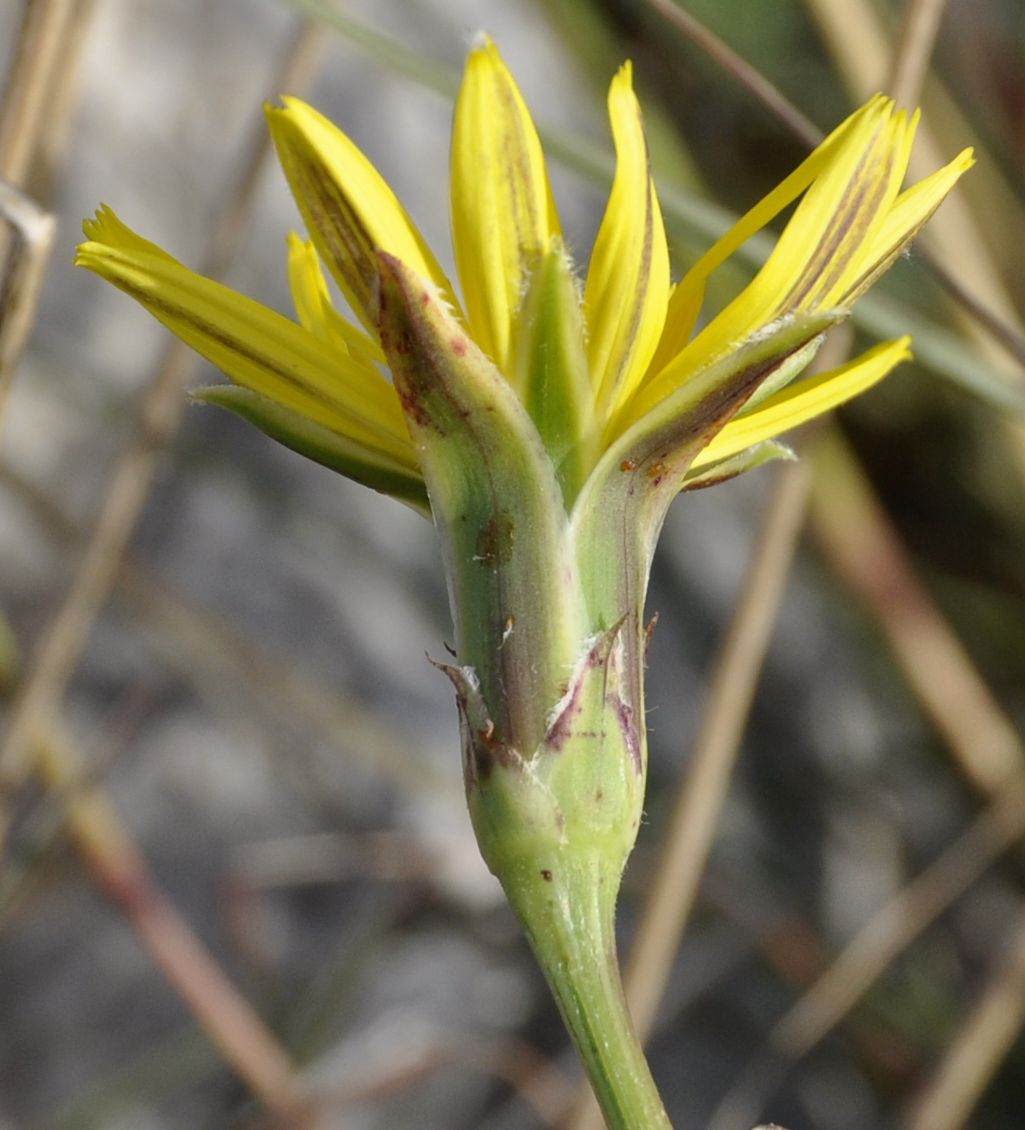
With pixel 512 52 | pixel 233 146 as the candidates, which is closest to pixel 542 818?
pixel 233 146

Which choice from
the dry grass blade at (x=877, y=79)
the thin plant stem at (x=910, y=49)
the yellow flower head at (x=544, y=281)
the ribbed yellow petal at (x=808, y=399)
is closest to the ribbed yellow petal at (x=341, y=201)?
the yellow flower head at (x=544, y=281)

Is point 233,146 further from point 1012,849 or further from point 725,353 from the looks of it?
point 1012,849

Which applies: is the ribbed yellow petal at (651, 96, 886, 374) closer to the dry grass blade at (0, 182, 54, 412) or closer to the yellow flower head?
the yellow flower head

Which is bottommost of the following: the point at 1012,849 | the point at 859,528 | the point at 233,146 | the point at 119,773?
the point at 119,773

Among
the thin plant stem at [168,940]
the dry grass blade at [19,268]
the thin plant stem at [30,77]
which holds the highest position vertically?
the thin plant stem at [30,77]

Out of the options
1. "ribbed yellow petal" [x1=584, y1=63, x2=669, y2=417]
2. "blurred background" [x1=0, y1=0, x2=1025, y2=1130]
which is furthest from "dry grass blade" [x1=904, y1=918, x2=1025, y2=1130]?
"ribbed yellow petal" [x1=584, y1=63, x2=669, y2=417]

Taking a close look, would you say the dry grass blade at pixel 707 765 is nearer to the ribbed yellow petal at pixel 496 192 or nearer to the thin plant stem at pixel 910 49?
the thin plant stem at pixel 910 49
